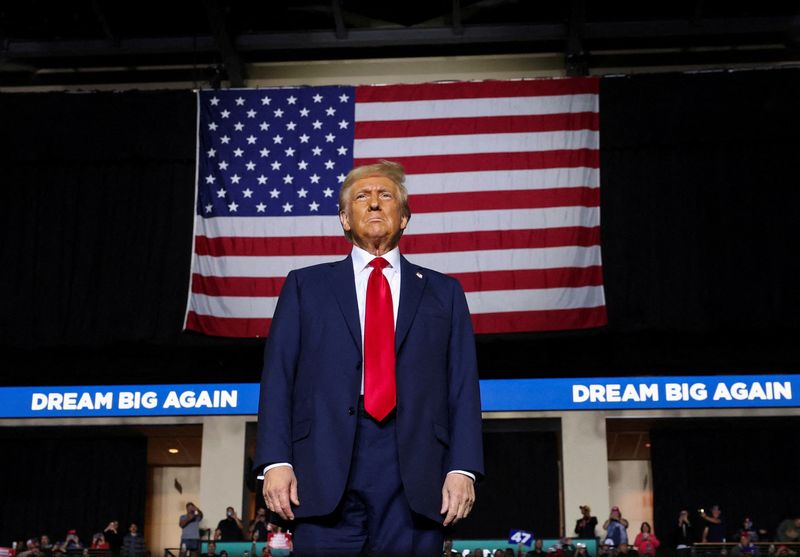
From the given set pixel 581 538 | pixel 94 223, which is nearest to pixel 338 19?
pixel 94 223

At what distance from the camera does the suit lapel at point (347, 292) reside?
8.76 feet

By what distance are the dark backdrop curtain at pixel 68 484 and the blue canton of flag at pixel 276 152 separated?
21.2ft

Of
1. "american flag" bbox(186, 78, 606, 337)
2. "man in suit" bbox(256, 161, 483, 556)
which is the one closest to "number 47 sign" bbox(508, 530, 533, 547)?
"american flag" bbox(186, 78, 606, 337)

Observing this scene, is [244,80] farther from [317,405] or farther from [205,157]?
[317,405]

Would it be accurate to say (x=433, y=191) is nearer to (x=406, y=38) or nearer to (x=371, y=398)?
(x=406, y=38)

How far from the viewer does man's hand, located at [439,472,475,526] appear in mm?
2516

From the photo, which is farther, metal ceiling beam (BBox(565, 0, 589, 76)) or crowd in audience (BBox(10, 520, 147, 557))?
metal ceiling beam (BBox(565, 0, 589, 76))

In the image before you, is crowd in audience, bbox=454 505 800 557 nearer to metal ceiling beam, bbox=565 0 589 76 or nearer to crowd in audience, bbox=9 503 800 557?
crowd in audience, bbox=9 503 800 557

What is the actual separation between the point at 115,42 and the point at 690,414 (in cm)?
993

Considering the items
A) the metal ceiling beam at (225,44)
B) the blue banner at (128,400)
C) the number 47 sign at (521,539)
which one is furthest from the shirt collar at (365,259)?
the blue banner at (128,400)

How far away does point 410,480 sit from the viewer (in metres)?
2.47

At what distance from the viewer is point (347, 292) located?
8.96 feet

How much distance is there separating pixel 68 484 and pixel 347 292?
16100 millimetres

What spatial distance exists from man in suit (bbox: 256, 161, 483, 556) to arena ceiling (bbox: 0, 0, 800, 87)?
1161cm
